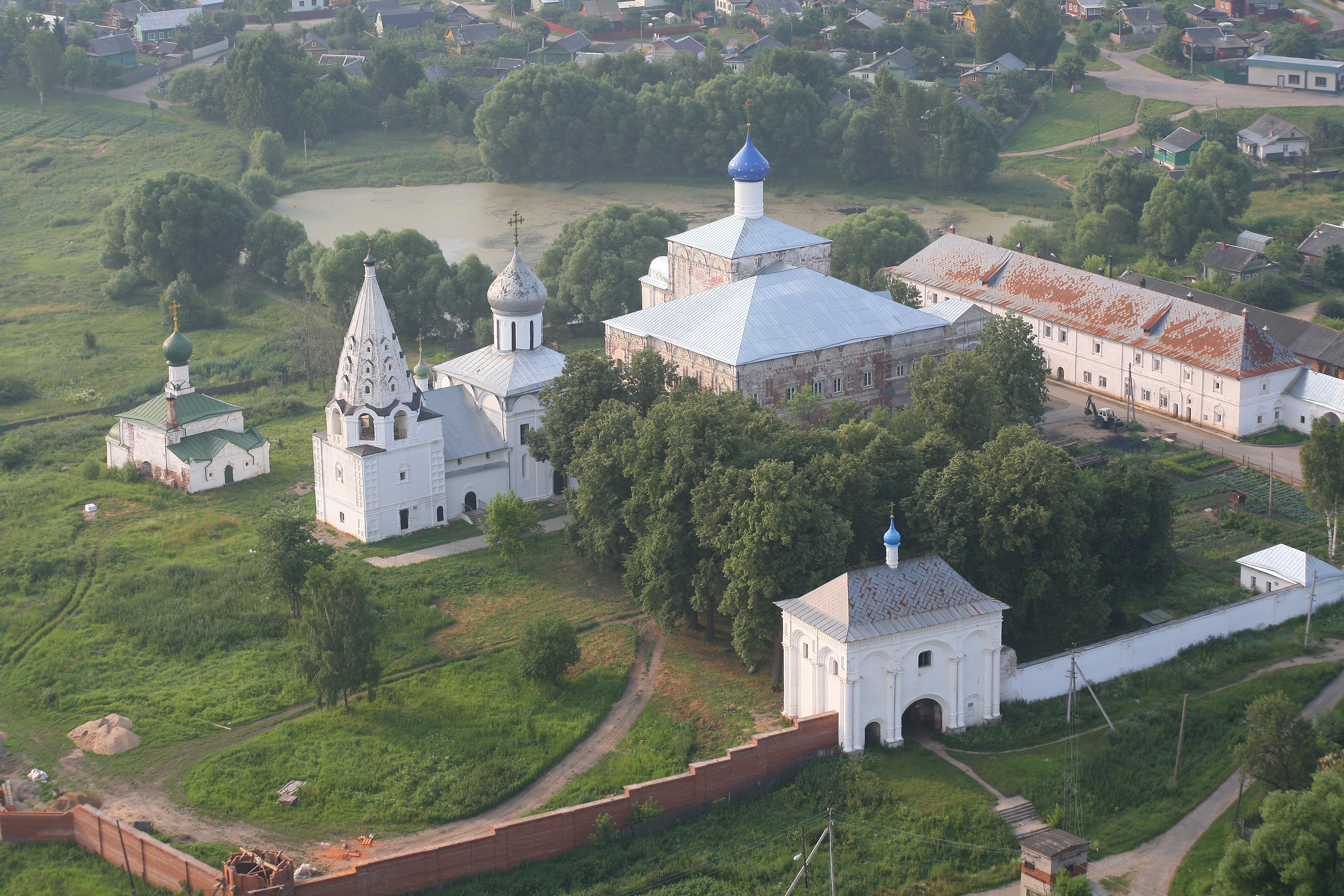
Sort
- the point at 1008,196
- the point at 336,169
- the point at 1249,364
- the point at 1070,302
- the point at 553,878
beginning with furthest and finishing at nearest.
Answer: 1. the point at 336,169
2. the point at 1008,196
3. the point at 1070,302
4. the point at 1249,364
5. the point at 553,878

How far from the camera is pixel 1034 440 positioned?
35750mm

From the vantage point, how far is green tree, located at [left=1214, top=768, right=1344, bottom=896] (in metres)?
25.3

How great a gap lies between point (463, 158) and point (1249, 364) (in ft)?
Answer: 168

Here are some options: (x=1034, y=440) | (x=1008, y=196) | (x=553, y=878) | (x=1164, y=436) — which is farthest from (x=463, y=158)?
(x=553, y=878)

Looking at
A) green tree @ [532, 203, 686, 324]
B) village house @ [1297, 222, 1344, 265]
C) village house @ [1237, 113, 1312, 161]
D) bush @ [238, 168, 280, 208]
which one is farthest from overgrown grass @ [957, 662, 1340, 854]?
bush @ [238, 168, 280, 208]

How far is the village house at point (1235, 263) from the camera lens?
204 ft

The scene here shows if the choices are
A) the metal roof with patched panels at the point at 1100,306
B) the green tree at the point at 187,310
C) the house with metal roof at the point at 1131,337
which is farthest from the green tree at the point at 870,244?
the green tree at the point at 187,310

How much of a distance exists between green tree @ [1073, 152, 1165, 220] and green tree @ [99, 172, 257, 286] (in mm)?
35339

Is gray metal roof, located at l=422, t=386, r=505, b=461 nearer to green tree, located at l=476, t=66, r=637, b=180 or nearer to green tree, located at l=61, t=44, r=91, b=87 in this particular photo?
green tree, located at l=476, t=66, r=637, b=180

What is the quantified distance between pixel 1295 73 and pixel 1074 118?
39.1 ft

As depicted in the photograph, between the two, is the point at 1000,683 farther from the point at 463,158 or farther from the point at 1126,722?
the point at 463,158

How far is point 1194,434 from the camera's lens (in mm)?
49906

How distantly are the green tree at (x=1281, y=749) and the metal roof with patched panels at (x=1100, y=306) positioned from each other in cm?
2117

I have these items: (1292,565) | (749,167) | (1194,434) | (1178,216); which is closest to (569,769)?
(1292,565)
